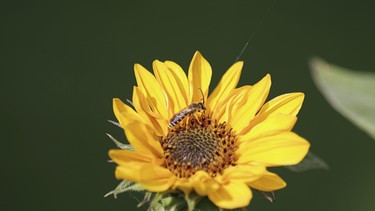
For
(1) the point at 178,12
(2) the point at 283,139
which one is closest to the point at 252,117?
(2) the point at 283,139

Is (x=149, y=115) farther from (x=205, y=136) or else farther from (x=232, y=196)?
(x=232, y=196)

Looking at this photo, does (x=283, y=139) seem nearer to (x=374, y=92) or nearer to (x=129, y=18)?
(x=374, y=92)

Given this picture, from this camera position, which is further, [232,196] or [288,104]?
[288,104]

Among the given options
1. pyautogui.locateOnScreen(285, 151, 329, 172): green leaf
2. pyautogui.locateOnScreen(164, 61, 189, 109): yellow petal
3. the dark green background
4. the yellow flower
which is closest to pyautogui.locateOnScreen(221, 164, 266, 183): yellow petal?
the yellow flower

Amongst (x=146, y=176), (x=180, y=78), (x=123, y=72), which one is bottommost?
(x=123, y=72)

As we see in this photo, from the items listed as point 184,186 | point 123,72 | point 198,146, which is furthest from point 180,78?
point 123,72

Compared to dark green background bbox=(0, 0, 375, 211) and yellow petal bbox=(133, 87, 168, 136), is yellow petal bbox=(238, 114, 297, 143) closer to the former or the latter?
yellow petal bbox=(133, 87, 168, 136)
